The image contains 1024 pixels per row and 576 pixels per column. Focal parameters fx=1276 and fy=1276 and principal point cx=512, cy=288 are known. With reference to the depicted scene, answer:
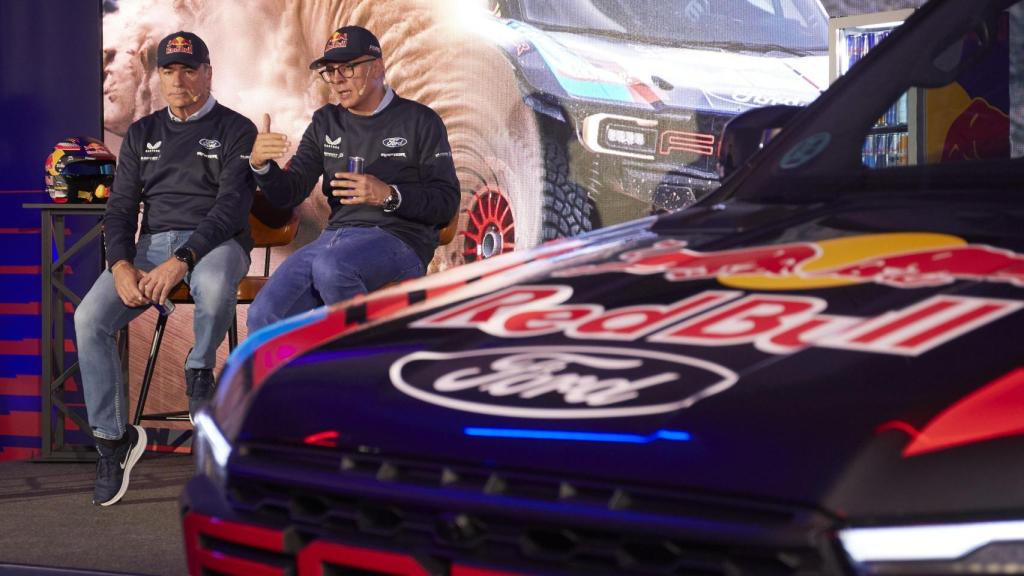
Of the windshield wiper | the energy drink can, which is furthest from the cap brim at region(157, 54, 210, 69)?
the windshield wiper

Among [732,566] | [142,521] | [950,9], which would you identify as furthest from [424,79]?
[732,566]

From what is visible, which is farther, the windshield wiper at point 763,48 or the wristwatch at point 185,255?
the windshield wiper at point 763,48

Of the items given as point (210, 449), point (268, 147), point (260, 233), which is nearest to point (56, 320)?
point (260, 233)

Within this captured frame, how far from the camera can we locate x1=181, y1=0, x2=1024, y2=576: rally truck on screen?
854mm

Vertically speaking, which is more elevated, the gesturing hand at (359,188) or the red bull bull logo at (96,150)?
the red bull bull logo at (96,150)

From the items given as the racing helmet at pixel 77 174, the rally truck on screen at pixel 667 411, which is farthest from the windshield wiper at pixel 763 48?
the rally truck on screen at pixel 667 411

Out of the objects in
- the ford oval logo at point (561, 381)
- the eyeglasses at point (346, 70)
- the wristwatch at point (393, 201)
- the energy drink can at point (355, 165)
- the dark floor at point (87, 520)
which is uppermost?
the eyeglasses at point (346, 70)

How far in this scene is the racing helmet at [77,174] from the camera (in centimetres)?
527

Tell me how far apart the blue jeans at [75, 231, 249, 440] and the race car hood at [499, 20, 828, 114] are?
5.44 ft

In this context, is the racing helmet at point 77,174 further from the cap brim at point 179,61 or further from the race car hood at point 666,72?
the race car hood at point 666,72

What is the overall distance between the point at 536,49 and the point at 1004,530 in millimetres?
4675

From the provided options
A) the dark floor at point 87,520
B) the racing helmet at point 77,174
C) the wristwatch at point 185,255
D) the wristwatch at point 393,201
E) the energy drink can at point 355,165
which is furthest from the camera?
the racing helmet at point 77,174

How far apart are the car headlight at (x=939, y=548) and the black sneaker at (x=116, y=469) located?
12.8 ft

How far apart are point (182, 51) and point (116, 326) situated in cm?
101
